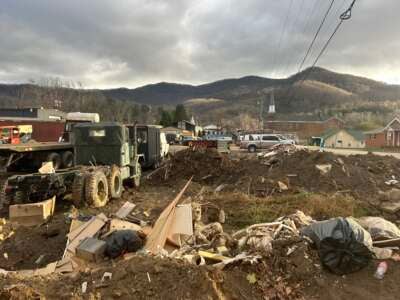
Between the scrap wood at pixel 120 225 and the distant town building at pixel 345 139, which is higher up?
the scrap wood at pixel 120 225

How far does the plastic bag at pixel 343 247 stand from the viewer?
5.02 meters

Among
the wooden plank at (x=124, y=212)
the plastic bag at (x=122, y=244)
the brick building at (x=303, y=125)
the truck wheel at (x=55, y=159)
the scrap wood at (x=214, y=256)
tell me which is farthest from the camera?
the brick building at (x=303, y=125)

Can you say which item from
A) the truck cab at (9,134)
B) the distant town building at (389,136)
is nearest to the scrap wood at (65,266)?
the truck cab at (9,134)

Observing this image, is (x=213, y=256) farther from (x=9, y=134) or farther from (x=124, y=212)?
(x=9, y=134)

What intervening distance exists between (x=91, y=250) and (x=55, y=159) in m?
13.0

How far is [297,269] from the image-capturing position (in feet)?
16.3

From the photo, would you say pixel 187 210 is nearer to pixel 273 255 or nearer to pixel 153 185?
pixel 273 255

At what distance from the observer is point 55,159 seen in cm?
1814

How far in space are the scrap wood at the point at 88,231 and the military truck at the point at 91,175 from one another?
2.86m

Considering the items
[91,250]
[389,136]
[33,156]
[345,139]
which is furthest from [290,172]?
[345,139]

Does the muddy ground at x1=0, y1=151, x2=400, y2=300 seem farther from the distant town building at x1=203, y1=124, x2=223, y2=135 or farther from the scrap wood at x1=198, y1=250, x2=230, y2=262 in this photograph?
the distant town building at x1=203, y1=124, x2=223, y2=135

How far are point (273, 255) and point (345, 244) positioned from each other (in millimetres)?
968

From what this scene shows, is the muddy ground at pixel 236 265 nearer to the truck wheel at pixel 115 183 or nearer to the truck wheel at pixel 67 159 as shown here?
the truck wheel at pixel 115 183

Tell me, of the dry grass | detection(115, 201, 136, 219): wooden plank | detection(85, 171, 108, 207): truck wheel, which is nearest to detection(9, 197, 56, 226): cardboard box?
detection(85, 171, 108, 207): truck wheel
